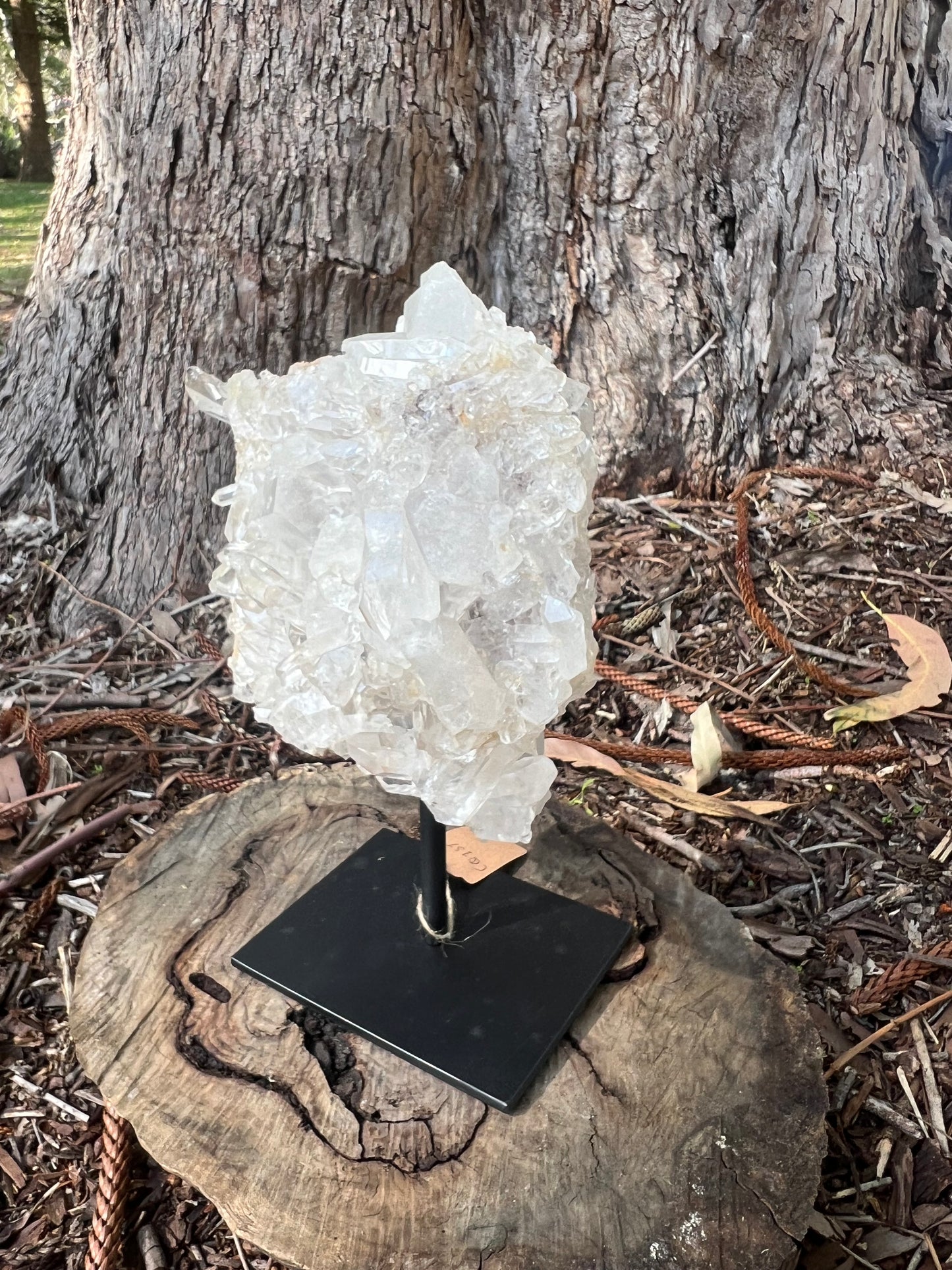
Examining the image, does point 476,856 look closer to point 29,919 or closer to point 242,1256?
point 242,1256

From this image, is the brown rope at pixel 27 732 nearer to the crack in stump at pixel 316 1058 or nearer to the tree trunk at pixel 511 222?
the tree trunk at pixel 511 222

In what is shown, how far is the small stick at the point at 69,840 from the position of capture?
1856mm

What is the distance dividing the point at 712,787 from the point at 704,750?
0.09 m

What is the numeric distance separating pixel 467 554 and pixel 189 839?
0.88 m

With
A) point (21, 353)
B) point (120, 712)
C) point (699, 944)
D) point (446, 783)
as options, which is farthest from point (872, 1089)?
point (21, 353)

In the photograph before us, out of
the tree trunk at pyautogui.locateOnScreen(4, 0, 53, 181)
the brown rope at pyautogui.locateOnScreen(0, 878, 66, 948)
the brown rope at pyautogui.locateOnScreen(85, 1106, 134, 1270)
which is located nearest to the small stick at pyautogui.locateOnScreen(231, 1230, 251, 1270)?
the brown rope at pyautogui.locateOnScreen(85, 1106, 134, 1270)

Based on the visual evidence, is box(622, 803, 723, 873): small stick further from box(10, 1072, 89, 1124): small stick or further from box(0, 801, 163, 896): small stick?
box(10, 1072, 89, 1124): small stick

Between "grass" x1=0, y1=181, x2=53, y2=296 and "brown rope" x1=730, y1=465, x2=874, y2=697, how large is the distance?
330cm

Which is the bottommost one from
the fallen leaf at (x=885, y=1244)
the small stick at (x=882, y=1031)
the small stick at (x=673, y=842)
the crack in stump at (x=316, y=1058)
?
the fallen leaf at (x=885, y=1244)

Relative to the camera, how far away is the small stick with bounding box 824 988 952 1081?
1.59m

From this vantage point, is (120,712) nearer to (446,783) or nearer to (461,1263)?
(446,783)

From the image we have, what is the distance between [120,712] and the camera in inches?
86.4

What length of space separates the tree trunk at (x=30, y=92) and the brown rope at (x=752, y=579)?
6.66 m

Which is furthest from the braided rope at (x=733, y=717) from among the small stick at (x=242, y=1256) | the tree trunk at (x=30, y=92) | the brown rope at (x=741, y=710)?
the tree trunk at (x=30, y=92)
